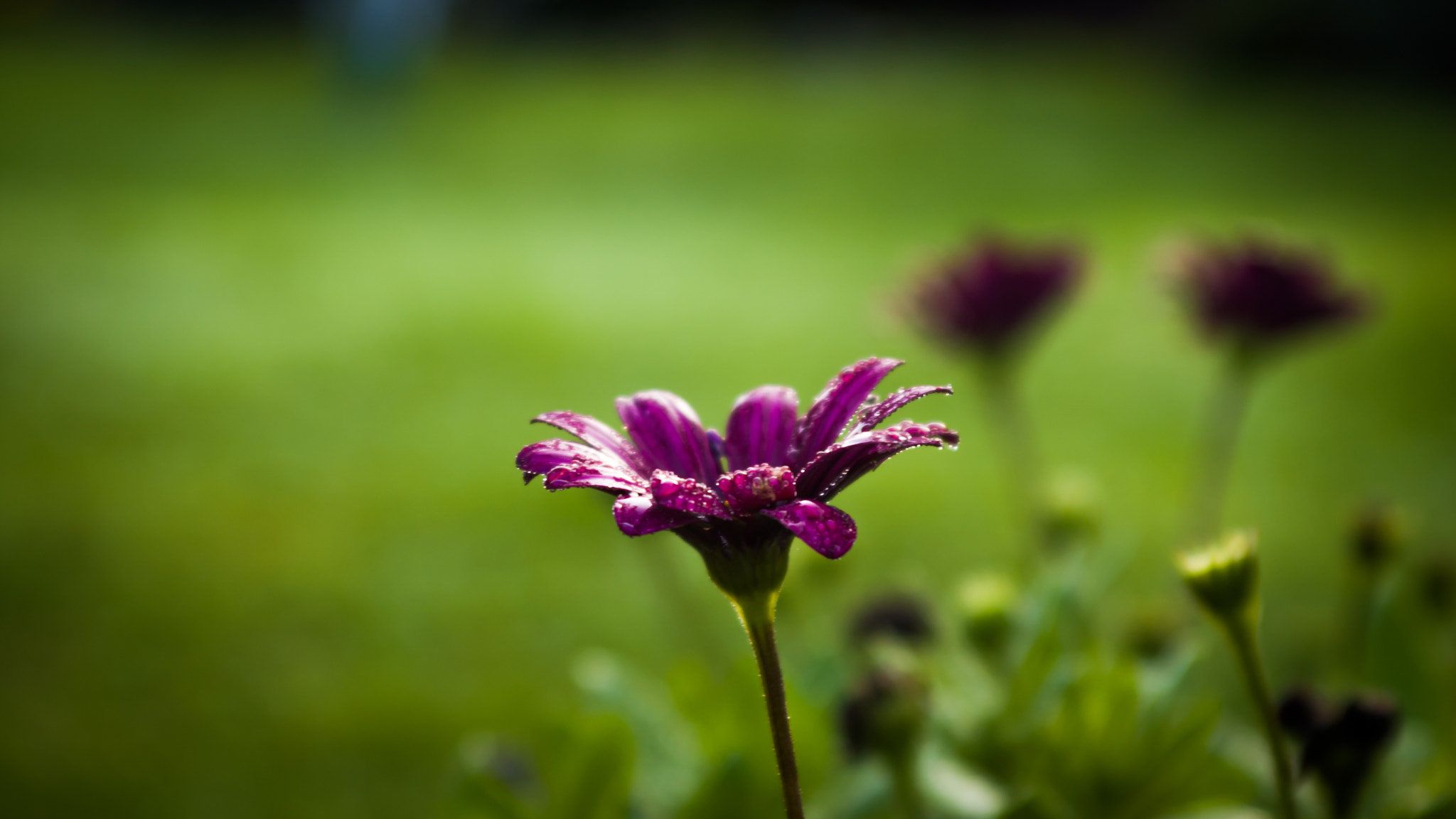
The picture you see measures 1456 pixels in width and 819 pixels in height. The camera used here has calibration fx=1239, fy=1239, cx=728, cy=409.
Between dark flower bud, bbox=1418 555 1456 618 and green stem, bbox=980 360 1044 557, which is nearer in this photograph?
dark flower bud, bbox=1418 555 1456 618

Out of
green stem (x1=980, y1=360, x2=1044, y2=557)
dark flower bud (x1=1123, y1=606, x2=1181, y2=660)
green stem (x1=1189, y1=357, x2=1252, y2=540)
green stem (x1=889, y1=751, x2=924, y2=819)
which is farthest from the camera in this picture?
green stem (x1=980, y1=360, x2=1044, y2=557)

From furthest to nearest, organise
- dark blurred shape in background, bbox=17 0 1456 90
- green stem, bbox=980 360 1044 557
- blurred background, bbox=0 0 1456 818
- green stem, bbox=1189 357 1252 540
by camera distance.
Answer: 1. dark blurred shape in background, bbox=17 0 1456 90
2. green stem, bbox=980 360 1044 557
3. green stem, bbox=1189 357 1252 540
4. blurred background, bbox=0 0 1456 818

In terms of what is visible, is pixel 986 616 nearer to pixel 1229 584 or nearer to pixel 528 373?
pixel 1229 584

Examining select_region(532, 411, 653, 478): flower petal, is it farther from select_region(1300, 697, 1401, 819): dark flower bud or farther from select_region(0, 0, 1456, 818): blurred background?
select_region(1300, 697, 1401, 819): dark flower bud

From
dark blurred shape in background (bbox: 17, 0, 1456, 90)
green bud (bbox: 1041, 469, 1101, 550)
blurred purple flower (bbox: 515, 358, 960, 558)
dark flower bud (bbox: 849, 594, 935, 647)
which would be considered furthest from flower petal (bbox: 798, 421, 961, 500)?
dark blurred shape in background (bbox: 17, 0, 1456, 90)

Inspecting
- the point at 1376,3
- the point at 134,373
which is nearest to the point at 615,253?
the point at 134,373

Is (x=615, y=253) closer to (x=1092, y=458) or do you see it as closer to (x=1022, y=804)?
(x=1092, y=458)
